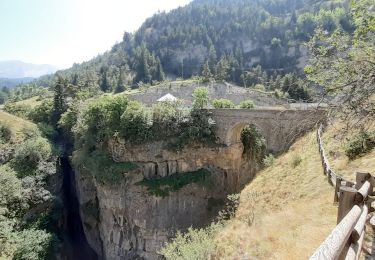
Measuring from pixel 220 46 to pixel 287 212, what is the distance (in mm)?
123119

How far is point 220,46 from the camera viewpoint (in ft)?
431

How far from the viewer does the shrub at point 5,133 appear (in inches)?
1543

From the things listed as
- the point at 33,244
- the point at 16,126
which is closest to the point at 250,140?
the point at 33,244

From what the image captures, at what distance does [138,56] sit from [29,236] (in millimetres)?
81304

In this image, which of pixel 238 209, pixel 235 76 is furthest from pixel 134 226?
pixel 235 76

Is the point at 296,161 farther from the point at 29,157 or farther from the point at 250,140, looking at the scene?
the point at 29,157

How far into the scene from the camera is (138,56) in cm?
10094

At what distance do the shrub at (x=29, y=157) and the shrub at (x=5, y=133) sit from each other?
16.4ft

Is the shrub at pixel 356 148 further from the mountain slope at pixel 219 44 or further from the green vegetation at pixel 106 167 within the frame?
the mountain slope at pixel 219 44

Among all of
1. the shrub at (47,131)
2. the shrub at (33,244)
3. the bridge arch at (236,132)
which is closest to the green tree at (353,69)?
the bridge arch at (236,132)

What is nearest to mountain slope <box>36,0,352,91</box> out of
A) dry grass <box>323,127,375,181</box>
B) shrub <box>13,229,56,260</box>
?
shrub <box>13,229,56,260</box>

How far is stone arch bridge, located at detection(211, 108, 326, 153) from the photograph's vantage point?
2723cm

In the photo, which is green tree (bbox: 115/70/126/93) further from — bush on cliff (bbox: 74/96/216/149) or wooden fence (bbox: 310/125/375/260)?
wooden fence (bbox: 310/125/375/260)

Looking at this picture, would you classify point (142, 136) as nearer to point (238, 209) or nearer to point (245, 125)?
point (245, 125)
